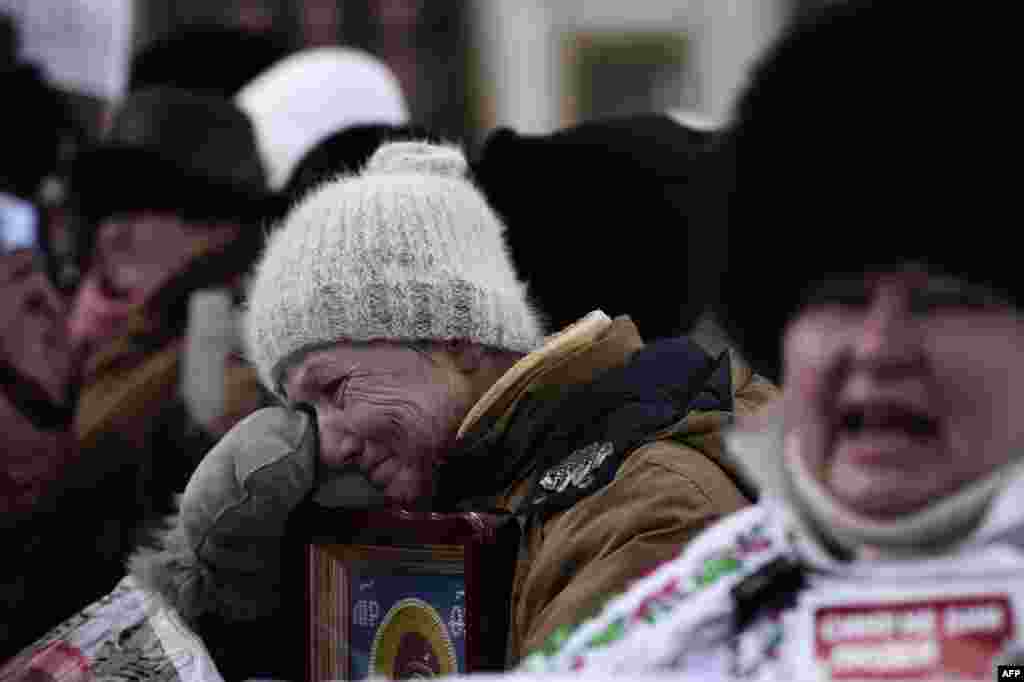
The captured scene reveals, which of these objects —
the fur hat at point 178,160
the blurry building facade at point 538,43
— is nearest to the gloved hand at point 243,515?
the fur hat at point 178,160

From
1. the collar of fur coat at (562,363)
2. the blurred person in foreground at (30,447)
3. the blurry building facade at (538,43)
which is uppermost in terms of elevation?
the collar of fur coat at (562,363)

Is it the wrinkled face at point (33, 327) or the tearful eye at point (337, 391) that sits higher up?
the tearful eye at point (337, 391)

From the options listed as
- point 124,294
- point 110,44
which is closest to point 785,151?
point 124,294

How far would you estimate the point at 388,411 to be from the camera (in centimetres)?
303

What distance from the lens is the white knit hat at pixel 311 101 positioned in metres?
5.31

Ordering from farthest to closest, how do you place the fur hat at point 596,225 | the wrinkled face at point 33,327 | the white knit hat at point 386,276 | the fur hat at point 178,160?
the fur hat at point 178,160, the wrinkled face at point 33,327, the fur hat at point 596,225, the white knit hat at point 386,276

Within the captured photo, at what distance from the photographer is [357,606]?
294 centimetres

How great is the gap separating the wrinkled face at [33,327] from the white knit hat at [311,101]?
32.7 inches

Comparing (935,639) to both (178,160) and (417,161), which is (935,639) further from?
(178,160)

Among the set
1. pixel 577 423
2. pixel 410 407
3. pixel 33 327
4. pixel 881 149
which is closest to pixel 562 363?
pixel 577 423

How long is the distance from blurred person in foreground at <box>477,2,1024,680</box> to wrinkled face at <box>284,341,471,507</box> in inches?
41.6

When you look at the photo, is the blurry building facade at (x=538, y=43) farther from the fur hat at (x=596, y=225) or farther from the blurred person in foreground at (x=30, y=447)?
the fur hat at (x=596, y=225)

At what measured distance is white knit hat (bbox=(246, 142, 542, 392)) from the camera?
307 centimetres

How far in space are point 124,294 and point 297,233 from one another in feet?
6.74
